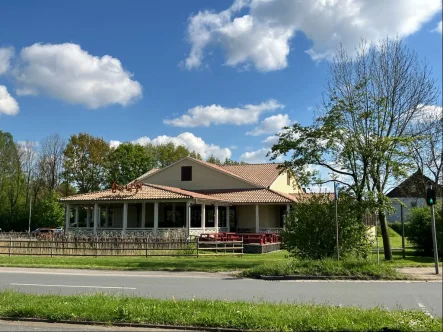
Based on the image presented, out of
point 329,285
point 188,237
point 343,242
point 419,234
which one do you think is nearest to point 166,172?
point 188,237

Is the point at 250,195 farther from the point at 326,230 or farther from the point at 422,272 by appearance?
the point at 422,272

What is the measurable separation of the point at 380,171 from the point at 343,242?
5454mm

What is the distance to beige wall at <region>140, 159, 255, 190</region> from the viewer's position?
4175 centimetres

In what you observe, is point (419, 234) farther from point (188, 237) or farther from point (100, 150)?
point (100, 150)

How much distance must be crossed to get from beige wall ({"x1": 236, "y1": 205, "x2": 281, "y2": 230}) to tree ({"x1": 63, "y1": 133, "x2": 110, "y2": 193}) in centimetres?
3359

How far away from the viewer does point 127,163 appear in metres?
65.5

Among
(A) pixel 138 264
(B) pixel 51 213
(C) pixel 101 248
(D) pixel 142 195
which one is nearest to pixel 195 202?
(D) pixel 142 195

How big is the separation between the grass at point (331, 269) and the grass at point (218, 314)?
6535 millimetres

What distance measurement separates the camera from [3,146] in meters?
66.4

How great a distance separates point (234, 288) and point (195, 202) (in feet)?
65.2

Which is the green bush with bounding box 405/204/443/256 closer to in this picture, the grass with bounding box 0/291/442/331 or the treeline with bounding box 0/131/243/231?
the grass with bounding box 0/291/442/331

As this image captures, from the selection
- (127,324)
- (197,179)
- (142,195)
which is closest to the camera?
(127,324)

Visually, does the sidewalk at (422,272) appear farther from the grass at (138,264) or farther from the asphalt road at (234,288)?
the grass at (138,264)

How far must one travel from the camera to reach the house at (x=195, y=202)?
33.9 m
